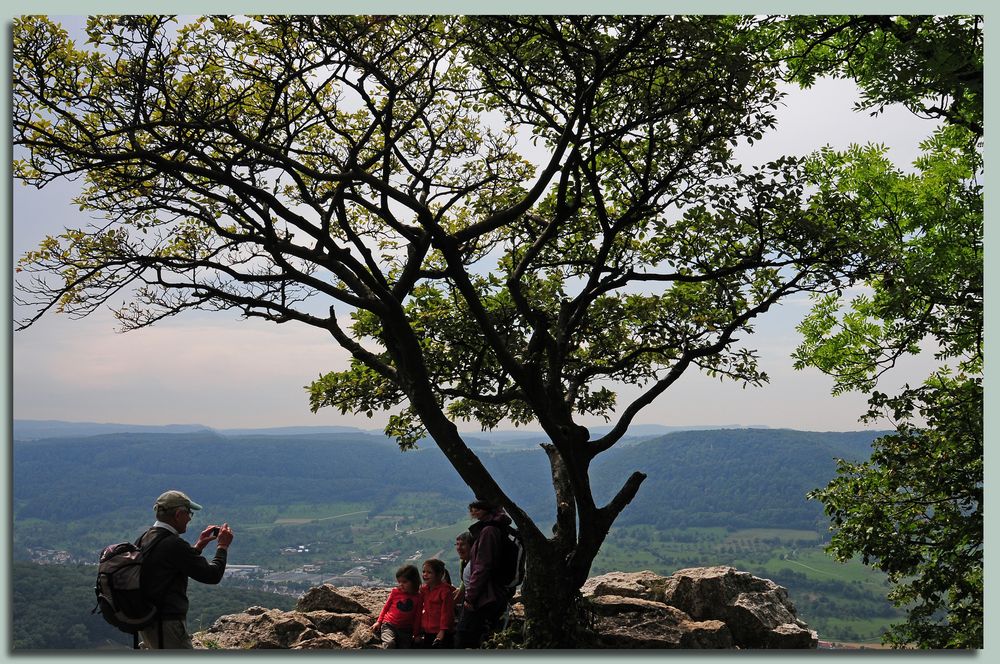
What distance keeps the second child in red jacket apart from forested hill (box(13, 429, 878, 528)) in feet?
117

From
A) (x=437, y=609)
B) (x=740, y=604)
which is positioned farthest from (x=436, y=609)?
(x=740, y=604)

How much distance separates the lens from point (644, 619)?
10.1 metres

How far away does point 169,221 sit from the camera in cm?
1028

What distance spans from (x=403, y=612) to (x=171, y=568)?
310 centimetres

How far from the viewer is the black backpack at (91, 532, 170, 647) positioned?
6.24 metres

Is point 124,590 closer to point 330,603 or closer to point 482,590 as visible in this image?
point 482,590

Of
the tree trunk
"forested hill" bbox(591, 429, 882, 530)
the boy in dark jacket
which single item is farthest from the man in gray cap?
"forested hill" bbox(591, 429, 882, 530)

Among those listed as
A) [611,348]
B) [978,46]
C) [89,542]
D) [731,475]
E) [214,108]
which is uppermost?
[978,46]

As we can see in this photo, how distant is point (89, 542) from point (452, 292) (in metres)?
69.3

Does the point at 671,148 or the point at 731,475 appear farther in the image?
the point at 731,475

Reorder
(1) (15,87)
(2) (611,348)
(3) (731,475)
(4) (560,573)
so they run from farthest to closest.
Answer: (3) (731,475)
(2) (611,348)
(4) (560,573)
(1) (15,87)

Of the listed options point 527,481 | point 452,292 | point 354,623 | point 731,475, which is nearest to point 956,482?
point 452,292

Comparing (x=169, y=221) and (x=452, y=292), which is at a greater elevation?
(x=169, y=221)

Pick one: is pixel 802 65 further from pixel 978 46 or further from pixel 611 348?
pixel 611 348
